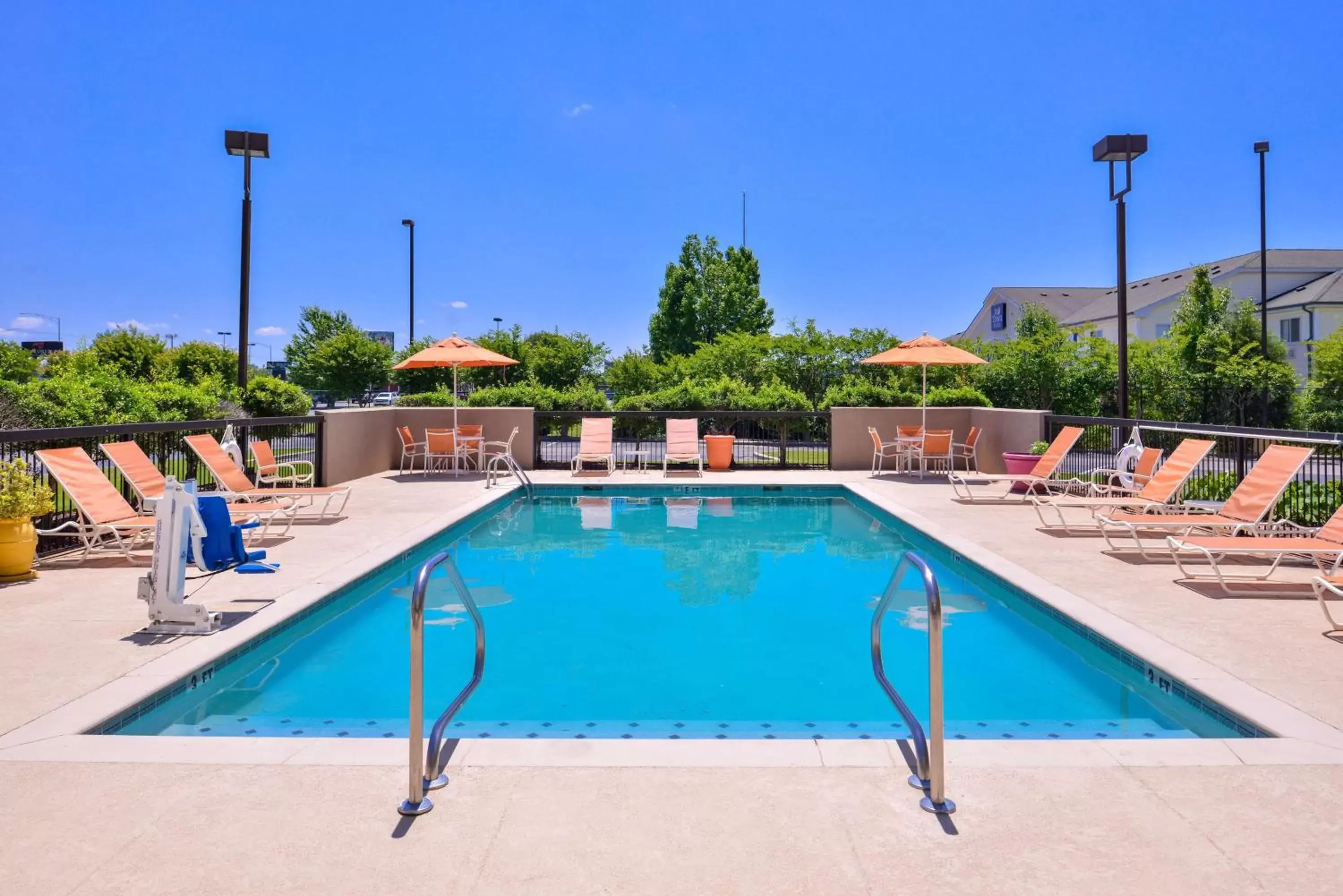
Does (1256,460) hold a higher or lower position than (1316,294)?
lower

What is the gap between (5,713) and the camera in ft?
11.6

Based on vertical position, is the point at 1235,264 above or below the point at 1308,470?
above

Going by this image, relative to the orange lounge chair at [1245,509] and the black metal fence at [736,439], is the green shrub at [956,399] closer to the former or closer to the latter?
the black metal fence at [736,439]

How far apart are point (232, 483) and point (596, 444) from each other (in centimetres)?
645

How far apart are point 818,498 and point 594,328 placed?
2485 centimetres

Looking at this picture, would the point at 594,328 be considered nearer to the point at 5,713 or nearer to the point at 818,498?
the point at 818,498

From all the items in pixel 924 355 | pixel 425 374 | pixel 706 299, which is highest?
pixel 706 299

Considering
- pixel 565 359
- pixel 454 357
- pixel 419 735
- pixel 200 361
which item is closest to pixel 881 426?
pixel 454 357

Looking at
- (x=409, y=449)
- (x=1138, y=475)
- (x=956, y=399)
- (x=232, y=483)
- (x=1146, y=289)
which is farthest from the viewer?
(x=1146, y=289)

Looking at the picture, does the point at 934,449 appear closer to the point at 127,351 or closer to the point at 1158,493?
the point at 1158,493

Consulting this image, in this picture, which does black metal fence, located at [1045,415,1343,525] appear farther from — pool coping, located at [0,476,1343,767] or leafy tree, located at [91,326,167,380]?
leafy tree, located at [91,326,167,380]

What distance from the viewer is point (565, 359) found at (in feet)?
112

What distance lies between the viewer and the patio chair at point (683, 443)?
1437 cm

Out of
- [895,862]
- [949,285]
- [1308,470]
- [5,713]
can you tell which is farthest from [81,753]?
[949,285]
